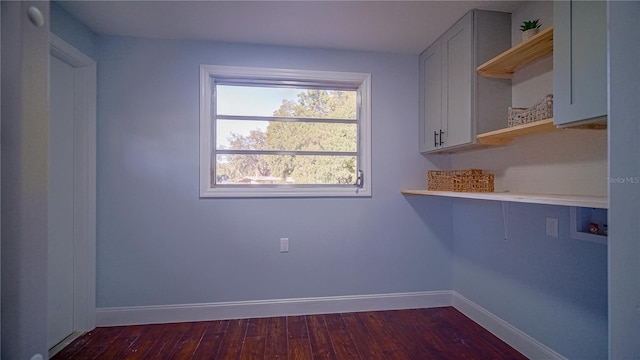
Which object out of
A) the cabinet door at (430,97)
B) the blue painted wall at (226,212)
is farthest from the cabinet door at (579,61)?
the blue painted wall at (226,212)

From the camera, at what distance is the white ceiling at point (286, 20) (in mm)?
1903

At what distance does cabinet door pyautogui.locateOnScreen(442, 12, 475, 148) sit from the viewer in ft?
6.45

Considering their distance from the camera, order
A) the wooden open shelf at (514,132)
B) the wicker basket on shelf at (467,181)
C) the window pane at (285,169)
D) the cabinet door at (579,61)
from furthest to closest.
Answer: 1. the window pane at (285,169)
2. the wicker basket on shelf at (467,181)
3. the wooden open shelf at (514,132)
4. the cabinet door at (579,61)

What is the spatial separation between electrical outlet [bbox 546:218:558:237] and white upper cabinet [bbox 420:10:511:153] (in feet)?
2.10

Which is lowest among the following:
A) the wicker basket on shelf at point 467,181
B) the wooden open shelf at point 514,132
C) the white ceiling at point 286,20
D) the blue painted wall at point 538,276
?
the blue painted wall at point 538,276

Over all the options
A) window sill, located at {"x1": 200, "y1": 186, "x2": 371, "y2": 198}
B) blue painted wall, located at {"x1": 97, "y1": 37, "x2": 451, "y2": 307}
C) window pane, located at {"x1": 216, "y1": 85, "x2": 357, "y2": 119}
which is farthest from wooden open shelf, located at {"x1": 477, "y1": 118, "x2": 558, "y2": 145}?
window pane, located at {"x1": 216, "y1": 85, "x2": 357, "y2": 119}

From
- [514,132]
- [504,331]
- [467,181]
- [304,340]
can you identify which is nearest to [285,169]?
[304,340]

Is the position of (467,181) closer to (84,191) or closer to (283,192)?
(283,192)

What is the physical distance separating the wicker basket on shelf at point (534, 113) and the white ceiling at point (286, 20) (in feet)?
2.62

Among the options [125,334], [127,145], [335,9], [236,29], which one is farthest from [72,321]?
[335,9]

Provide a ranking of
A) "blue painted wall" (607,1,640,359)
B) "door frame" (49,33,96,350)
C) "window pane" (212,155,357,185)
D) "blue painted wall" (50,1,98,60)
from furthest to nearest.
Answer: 1. "window pane" (212,155,357,185)
2. "door frame" (49,33,96,350)
3. "blue painted wall" (50,1,98,60)
4. "blue painted wall" (607,1,640,359)

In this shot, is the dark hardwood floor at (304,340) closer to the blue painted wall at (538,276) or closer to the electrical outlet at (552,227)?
the blue painted wall at (538,276)

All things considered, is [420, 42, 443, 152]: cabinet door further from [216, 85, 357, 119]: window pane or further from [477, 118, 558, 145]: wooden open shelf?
[216, 85, 357, 119]: window pane

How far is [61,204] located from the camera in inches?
80.2
